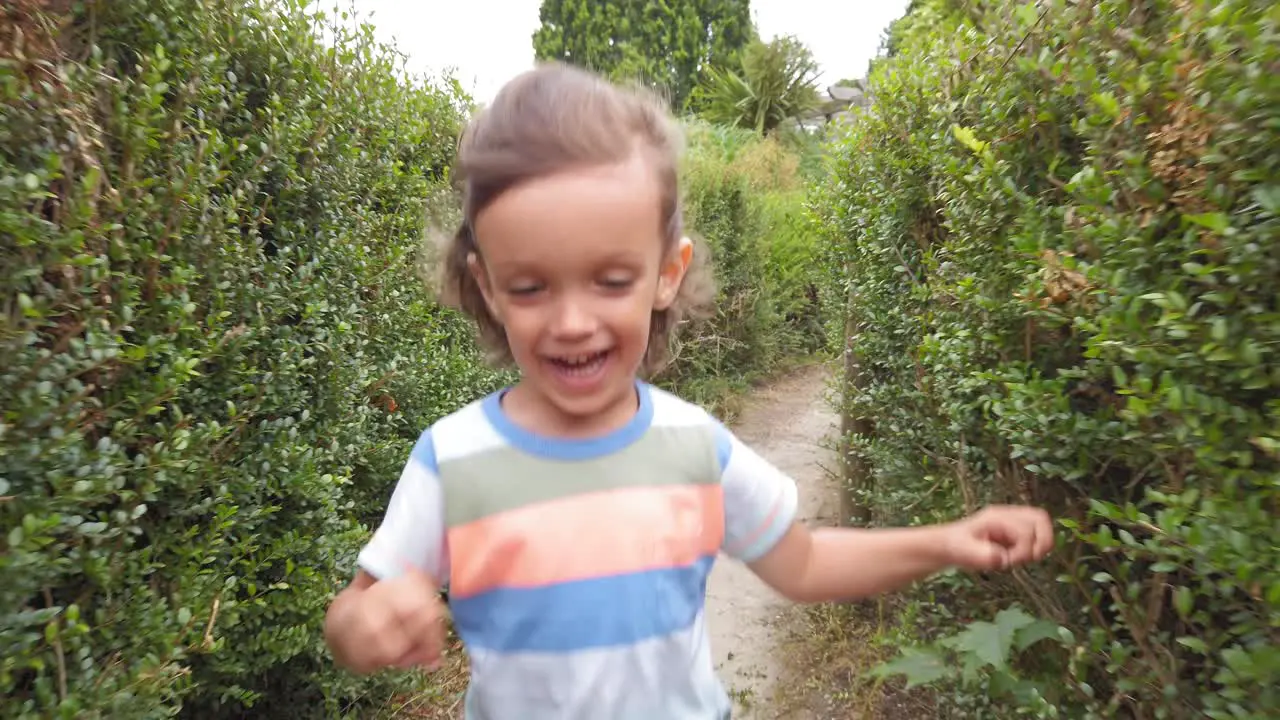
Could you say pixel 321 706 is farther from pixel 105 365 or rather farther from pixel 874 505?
pixel 874 505

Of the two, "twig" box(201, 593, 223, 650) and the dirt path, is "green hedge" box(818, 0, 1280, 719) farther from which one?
"twig" box(201, 593, 223, 650)

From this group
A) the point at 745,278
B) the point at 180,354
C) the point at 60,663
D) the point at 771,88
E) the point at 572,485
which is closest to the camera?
the point at 572,485

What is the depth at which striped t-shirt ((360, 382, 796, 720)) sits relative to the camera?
1212 millimetres

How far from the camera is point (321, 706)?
9.01 feet

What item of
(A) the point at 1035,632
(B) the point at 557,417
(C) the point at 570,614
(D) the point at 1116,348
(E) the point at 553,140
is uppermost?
(E) the point at 553,140

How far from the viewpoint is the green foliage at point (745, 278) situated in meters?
7.95

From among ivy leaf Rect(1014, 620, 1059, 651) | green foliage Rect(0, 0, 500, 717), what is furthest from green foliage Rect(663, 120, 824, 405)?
ivy leaf Rect(1014, 620, 1059, 651)

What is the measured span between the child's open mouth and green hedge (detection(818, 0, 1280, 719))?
99cm


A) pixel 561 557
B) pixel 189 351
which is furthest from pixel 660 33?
pixel 561 557

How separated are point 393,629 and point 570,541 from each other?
0.31 metres

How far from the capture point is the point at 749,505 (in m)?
1.42

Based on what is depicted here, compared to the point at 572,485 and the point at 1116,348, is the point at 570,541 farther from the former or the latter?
the point at 1116,348

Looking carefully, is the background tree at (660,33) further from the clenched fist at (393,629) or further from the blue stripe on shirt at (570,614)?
the clenched fist at (393,629)

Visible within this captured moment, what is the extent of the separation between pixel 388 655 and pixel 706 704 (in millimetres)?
633
